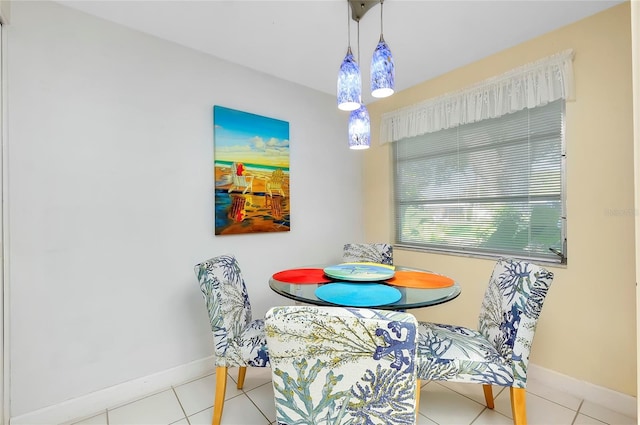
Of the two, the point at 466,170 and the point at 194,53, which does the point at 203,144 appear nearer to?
the point at 194,53

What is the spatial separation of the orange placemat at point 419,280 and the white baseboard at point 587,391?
1.18 metres

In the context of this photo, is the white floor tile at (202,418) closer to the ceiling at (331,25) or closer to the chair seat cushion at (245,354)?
the chair seat cushion at (245,354)

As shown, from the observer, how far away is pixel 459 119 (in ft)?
8.31

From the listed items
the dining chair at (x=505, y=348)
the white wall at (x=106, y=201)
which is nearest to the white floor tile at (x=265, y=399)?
the white wall at (x=106, y=201)

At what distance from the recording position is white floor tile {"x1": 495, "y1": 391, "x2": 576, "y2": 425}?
1.70m

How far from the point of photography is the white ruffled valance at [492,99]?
202cm

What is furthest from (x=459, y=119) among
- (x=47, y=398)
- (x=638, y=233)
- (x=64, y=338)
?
(x=47, y=398)

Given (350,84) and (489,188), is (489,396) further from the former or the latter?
(350,84)

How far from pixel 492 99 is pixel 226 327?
2584 millimetres

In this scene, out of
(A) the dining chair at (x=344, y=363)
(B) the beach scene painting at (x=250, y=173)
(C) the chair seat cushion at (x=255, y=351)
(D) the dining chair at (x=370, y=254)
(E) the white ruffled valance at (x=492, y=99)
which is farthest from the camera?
(D) the dining chair at (x=370, y=254)

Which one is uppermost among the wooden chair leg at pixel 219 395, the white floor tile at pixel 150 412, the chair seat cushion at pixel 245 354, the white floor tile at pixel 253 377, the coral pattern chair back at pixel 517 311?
the coral pattern chair back at pixel 517 311

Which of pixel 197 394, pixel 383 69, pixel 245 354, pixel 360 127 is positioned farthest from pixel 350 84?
pixel 197 394

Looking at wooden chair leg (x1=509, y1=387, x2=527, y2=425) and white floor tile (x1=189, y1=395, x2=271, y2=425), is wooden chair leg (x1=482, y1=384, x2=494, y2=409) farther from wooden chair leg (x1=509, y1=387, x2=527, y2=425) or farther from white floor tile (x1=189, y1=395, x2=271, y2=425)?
white floor tile (x1=189, y1=395, x2=271, y2=425)

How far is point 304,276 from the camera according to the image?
1.84 metres
